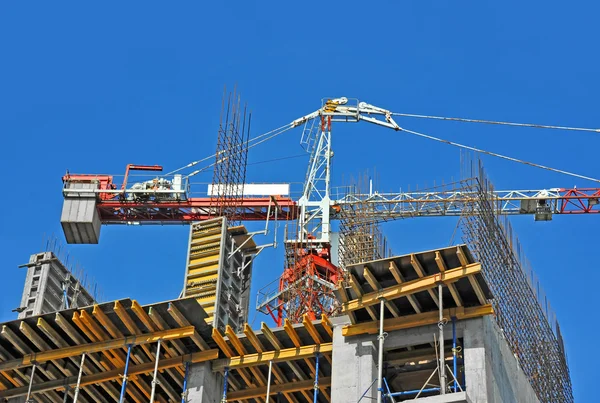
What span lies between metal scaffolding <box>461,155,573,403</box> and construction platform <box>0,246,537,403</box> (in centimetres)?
255

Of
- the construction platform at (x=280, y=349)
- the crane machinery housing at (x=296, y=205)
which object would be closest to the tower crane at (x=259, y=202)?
the crane machinery housing at (x=296, y=205)

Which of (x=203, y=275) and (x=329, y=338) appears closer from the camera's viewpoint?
(x=329, y=338)

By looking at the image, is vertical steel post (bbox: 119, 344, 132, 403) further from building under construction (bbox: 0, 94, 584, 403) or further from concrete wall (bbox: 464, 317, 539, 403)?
concrete wall (bbox: 464, 317, 539, 403)

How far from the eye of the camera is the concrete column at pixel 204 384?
125 ft

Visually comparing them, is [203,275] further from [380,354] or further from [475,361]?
[475,361]

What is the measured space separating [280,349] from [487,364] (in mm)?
7055

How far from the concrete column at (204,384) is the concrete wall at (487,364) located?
8427 millimetres

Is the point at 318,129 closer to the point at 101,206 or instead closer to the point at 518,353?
the point at 101,206

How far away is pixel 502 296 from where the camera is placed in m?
39.6

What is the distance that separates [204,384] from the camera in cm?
3834

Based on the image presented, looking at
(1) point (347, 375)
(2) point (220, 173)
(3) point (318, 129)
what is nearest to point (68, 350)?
(1) point (347, 375)

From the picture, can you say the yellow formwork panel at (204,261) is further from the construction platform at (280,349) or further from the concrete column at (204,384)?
the concrete column at (204,384)

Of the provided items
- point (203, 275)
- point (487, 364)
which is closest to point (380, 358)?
point (487, 364)

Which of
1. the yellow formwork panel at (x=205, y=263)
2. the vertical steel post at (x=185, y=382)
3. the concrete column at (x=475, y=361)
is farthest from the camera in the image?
the yellow formwork panel at (x=205, y=263)
